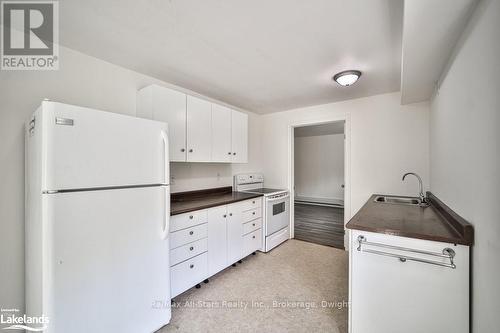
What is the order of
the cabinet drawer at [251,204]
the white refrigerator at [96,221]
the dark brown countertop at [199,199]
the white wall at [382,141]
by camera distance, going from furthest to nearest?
the cabinet drawer at [251,204]
the white wall at [382,141]
the dark brown countertop at [199,199]
the white refrigerator at [96,221]

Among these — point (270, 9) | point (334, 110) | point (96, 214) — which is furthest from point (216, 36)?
point (334, 110)

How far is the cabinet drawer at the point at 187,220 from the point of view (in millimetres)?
2000

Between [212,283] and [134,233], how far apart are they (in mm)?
1307

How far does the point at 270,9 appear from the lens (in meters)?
1.38

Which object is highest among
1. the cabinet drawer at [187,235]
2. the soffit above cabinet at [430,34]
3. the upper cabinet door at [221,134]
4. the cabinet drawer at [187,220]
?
the soffit above cabinet at [430,34]

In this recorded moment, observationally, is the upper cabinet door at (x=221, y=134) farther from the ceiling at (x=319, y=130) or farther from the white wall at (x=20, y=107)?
the ceiling at (x=319, y=130)

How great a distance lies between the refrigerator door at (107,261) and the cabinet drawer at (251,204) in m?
1.32

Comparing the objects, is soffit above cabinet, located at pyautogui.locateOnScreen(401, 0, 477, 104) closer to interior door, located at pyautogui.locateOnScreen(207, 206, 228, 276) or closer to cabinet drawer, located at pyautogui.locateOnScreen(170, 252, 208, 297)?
interior door, located at pyautogui.locateOnScreen(207, 206, 228, 276)

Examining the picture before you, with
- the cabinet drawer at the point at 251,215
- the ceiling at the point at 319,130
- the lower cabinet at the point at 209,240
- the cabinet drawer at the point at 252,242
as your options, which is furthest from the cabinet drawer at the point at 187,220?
the ceiling at the point at 319,130

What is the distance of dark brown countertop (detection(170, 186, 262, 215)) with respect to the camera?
2.18 metres

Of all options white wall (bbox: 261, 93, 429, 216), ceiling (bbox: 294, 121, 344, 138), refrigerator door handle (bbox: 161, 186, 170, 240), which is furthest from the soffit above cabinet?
ceiling (bbox: 294, 121, 344, 138)

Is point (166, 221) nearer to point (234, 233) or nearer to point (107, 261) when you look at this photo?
point (107, 261)

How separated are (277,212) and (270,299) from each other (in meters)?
1.52

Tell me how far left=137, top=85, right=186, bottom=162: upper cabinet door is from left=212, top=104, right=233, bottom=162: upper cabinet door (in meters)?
0.49
